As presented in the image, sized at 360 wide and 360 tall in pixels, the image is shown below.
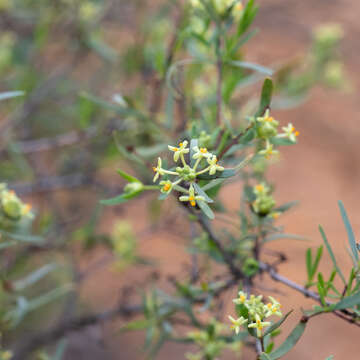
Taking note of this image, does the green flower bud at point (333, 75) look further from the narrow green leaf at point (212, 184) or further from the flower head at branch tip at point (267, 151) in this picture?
the narrow green leaf at point (212, 184)

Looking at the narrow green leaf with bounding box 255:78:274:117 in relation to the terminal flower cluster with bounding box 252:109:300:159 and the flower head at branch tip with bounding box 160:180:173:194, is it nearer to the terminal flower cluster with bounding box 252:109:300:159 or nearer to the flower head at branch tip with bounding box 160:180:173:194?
the terminal flower cluster with bounding box 252:109:300:159

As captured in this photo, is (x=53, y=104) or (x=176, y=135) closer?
(x=176, y=135)

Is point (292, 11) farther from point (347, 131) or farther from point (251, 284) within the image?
point (251, 284)

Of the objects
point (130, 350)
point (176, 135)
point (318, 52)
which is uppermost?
point (318, 52)

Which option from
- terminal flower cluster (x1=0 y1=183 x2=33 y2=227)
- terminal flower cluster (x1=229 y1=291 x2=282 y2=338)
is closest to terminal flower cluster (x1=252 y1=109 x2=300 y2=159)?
terminal flower cluster (x1=229 y1=291 x2=282 y2=338)

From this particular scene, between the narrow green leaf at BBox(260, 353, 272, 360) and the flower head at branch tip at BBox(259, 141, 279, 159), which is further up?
the flower head at branch tip at BBox(259, 141, 279, 159)

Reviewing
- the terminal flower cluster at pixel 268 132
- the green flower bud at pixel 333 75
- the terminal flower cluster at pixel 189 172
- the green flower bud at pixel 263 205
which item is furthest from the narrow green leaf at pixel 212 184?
the green flower bud at pixel 333 75

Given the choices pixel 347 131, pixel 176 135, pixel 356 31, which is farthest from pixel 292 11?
pixel 176 135

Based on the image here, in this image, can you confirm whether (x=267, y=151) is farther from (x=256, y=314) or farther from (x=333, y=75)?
(x=333, y=75)
